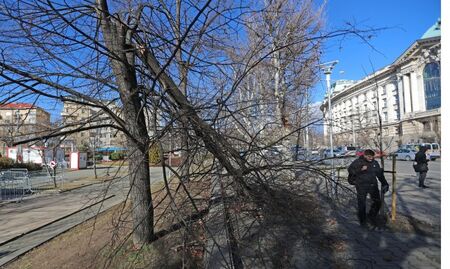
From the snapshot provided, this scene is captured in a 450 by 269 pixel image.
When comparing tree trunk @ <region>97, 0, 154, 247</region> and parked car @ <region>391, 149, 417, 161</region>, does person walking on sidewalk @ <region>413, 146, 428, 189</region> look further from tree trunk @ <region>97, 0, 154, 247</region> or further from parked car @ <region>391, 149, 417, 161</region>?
parked car @ <region>391, 149, 417, 161</region>

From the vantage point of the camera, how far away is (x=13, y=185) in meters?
18.0

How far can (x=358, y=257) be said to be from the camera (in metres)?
5.59

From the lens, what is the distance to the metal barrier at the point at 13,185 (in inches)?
690

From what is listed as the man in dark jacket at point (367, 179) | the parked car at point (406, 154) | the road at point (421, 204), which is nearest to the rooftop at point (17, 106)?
the man in dark jacket at point (367, 179)

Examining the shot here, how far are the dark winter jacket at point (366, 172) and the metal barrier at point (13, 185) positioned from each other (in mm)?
16021

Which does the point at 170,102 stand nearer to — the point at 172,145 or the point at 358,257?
the point at 172,145

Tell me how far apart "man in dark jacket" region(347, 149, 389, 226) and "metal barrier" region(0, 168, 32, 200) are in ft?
52.5

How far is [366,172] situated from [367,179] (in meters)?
0.15

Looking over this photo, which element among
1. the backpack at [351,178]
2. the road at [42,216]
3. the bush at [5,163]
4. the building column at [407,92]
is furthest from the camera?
the building column at [407,92]

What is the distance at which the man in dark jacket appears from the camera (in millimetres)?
7320

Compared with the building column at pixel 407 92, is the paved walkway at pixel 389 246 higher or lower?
lower

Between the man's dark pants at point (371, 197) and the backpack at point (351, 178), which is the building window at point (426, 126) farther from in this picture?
the backpack at point (351, 178)

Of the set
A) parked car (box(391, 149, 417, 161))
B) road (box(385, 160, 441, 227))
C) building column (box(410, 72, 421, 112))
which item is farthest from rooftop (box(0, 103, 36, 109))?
building column (box(410, 72, 421, 112))

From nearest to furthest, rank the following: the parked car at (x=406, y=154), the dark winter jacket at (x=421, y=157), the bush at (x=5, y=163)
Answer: the dark winter jacket at (x=421, y=157) < the bush at (x=5, y=163) < the parked car at (x=406, y=154)
